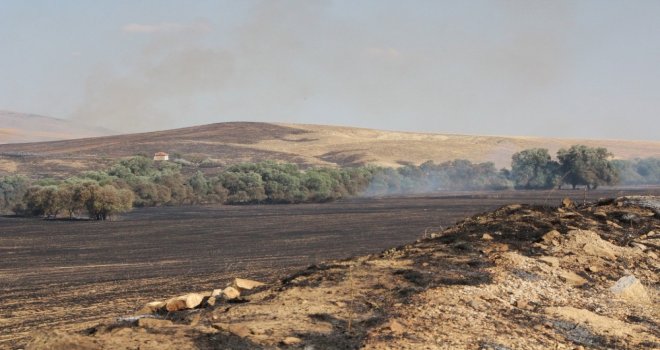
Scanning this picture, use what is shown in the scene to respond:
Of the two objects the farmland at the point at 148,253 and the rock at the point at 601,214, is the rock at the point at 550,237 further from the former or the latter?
the farmland at the point at 148,253

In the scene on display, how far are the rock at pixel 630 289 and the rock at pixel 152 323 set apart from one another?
7.75m

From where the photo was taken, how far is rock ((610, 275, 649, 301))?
623 inches

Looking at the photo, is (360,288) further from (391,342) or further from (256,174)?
(256,174)

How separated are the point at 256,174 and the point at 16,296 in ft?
271

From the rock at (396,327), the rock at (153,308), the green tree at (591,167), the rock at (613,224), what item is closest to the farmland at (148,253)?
the rock at (153,308)

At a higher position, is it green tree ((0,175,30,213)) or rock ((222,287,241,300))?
rock ((222,287,241,300))

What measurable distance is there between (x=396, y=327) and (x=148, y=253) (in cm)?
3000

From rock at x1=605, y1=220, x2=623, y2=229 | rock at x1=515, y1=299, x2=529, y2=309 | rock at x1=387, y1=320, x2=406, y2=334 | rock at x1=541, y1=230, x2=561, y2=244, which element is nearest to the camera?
rock at x1=387, y1=320, x2=406, y2=334

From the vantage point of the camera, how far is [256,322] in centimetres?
1245

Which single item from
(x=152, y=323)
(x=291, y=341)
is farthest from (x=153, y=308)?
(x=291, y=341)

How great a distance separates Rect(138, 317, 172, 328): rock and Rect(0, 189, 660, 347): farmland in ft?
8.67

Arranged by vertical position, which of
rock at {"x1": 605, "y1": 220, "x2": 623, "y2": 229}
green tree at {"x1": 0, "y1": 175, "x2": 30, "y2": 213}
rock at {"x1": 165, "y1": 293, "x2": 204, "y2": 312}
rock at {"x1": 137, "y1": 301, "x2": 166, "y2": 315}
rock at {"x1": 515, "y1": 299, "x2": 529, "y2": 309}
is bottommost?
green tree at {"x1": 0, "y1": 175, "x2": 30, "y2": 213}

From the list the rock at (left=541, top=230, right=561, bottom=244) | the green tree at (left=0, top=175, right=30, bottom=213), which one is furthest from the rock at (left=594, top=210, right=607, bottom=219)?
the green tree at (left=0, top=175, right=30, bottom=213)

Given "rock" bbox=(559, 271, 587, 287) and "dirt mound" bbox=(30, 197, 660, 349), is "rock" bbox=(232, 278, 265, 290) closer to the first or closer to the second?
"dirt mound" bbox=(30, 197, 660, 349)
